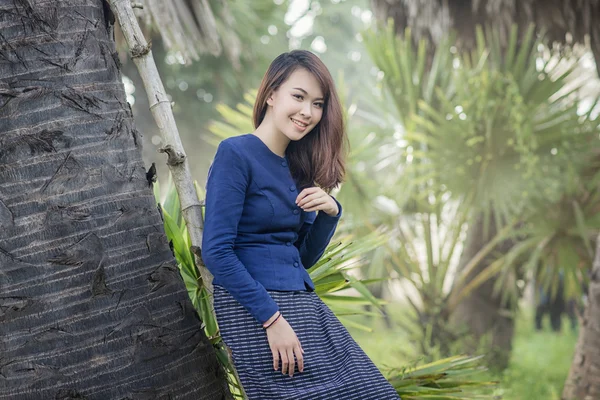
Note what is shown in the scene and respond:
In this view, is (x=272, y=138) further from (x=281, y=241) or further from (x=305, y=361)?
(x=305, y=361)

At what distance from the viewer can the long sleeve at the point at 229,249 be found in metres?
1.99

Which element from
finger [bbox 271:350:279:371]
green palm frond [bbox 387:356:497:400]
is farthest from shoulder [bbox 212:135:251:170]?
green palm frond [bbox 387:356:497:400]

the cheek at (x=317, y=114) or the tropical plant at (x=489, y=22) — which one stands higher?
the tropical plant at (x=489, y=22)

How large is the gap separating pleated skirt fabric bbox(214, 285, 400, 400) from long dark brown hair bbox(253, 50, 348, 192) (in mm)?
402

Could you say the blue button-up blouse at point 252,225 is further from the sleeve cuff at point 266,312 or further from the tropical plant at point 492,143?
the tropical plant at point 492,143

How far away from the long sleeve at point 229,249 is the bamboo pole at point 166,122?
0.83ft

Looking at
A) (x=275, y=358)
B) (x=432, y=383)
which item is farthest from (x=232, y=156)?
(x=432, y=383)

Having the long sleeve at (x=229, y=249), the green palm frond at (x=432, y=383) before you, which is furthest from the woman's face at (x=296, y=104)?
the green palm frond at (x=432, y=383)

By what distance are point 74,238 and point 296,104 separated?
2.52 feet

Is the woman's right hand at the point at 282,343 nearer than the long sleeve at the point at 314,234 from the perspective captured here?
Yes

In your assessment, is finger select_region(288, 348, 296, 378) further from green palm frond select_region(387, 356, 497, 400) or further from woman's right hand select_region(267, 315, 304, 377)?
green palm frond select_region(387, 356, 497, 400)

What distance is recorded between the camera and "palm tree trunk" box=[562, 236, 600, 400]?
4.91 meters

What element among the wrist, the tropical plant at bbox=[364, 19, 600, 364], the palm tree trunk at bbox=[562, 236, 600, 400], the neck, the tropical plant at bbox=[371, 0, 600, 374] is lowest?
the palm tree trunk at bbox=[562, 236, 600, 400]

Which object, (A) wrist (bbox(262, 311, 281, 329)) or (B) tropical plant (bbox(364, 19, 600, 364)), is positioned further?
(B) tropical plant (bbox(364, 19, 600, 364))
